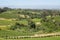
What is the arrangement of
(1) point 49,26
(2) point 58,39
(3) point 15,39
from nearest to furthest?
1. (2) point 58,39
2. (3) point 15,39
3. (1) point 49,26

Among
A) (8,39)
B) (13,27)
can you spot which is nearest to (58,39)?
(8,39)

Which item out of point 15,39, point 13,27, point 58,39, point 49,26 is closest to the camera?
point 58,39

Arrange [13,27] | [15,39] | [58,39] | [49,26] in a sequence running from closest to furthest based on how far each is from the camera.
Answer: [58,39] → [15,39] → [13,27] → [49,26]

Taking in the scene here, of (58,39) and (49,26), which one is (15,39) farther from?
(49,26)

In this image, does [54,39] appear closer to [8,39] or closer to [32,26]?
[8,39]

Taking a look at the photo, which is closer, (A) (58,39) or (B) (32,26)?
(A) (58,39)

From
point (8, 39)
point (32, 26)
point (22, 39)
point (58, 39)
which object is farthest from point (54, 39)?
point (32, 26)

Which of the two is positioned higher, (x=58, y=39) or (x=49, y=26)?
(x=58, y=39)

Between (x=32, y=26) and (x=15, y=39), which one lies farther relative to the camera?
(x=32, y=26)

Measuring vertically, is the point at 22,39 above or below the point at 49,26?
above
